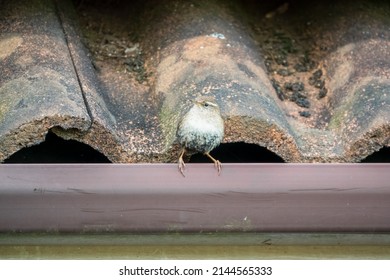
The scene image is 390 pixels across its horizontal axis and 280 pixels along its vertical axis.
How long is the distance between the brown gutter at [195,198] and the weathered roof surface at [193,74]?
139 mm

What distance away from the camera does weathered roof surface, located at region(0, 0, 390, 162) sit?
3.78m

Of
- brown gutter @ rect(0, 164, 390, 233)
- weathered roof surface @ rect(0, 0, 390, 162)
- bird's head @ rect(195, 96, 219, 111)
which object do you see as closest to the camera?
brown gutter @ rect(0, 164, 390, 233)

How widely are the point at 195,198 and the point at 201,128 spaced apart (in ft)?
1.91

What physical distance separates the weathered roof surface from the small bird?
0.05 metres

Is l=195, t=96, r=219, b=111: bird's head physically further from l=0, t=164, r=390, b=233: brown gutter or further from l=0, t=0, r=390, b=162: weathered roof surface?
l=0, t=164, r=390, b=233: brown gutter

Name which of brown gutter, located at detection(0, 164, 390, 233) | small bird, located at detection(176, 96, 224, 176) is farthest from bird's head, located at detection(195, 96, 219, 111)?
brown gutter, located at detection(0, 164, 390, 233)

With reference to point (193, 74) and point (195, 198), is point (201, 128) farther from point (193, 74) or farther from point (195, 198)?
point (195, 198)

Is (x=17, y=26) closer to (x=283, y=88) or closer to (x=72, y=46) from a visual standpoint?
(x=72, y=46)

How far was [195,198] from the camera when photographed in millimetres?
3664

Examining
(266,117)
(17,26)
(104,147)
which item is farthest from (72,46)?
(266,117)

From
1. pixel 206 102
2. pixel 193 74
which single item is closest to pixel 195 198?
pixel 206 102

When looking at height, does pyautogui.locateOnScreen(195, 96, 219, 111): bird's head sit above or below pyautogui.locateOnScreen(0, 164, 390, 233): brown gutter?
above

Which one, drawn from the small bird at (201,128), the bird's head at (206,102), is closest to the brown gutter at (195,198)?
the small bird at (201,128)
